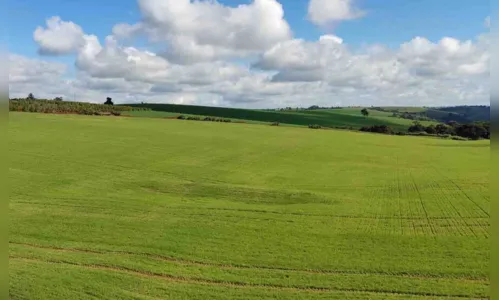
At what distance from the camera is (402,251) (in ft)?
81.8

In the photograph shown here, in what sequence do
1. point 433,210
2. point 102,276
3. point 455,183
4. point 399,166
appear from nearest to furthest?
point 102,276, point 433,210, point 455,183, point 399,166

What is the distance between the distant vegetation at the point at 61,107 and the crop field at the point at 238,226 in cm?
4484

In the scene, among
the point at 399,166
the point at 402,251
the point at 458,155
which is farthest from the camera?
the point at 458,155

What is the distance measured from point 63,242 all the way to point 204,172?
25707 mm

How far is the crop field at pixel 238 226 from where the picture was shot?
66.6 feet

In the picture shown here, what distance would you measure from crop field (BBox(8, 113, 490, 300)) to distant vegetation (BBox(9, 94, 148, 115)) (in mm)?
44843

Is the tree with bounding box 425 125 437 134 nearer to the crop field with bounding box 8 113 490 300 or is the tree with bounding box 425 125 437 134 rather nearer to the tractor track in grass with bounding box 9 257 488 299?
the crop field with bounding box 8 113 490 300

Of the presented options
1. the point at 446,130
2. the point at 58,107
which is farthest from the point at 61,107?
the point at 446,130

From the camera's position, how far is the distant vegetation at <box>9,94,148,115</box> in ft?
334

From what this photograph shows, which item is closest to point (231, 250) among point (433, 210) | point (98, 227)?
point (98, 227)

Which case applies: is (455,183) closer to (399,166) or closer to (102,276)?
(399,166)

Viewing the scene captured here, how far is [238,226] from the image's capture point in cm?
2959

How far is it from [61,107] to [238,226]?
95.4 meters

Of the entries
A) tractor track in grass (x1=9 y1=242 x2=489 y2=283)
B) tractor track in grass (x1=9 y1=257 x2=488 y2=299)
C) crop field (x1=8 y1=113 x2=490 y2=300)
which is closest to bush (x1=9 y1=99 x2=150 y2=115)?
crop field (x1=8 y1=113 x2=490 y2=300)
